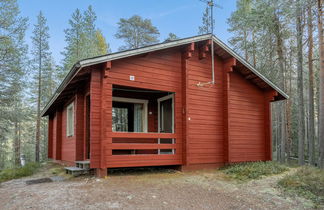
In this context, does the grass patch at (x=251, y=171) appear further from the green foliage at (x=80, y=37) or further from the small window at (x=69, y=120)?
the green foliage at (x=80, y=37)

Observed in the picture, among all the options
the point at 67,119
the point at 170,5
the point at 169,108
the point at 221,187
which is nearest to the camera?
the point at 221,187

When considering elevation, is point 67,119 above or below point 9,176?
above

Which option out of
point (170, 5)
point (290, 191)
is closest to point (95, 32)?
point (170, 5)

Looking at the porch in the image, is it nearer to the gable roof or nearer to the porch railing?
the porch railing

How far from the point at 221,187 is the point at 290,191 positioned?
140 cm

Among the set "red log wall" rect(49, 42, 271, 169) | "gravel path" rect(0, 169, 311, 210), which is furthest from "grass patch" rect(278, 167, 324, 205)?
"red log wall" rect(49, 42, 271, 169)

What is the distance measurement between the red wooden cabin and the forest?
208 centimetres

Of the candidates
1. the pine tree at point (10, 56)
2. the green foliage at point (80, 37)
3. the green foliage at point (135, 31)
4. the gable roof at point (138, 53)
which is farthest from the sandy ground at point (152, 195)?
the green foliage at point (135, 31)

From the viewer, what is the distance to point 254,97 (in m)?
8.66

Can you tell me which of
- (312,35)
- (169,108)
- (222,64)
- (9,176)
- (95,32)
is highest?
(95,32)

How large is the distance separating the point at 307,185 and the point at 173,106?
388 cm

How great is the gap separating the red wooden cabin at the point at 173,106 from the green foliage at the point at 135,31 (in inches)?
543

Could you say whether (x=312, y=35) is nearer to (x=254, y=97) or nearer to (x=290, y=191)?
(x=254, y=97)

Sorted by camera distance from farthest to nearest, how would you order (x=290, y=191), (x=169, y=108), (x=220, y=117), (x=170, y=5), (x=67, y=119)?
(x=170, y=5), (x=67, y=119), (x=169, y=108), (x=220, y=117), (x=290, y=191)
